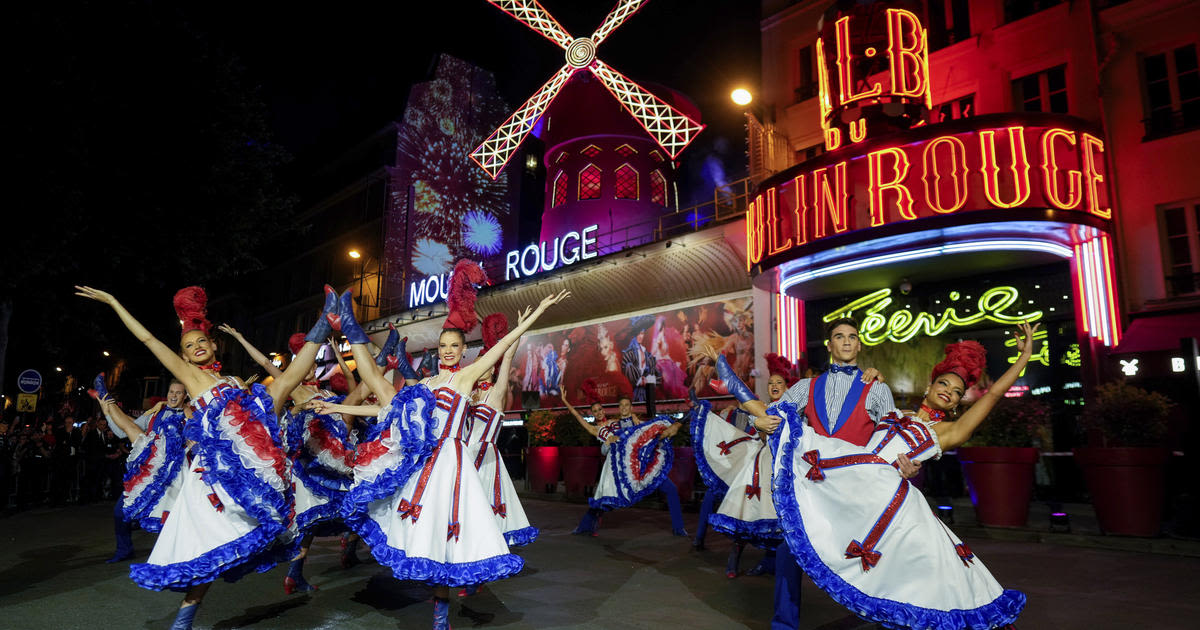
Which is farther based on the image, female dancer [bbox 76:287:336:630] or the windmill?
the windmill

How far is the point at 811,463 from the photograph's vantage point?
14.6ft

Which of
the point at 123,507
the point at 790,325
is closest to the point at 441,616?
the point at 123,507

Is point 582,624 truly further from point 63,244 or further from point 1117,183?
point 1117,183

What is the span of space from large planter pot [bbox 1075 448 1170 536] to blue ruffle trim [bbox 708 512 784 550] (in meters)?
5.25

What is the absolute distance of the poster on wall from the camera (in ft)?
59.6

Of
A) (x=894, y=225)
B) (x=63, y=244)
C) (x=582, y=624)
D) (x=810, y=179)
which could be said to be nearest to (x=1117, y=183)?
(x=894, y=225)

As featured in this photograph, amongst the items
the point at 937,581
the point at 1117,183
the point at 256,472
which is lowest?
the point at 937,581

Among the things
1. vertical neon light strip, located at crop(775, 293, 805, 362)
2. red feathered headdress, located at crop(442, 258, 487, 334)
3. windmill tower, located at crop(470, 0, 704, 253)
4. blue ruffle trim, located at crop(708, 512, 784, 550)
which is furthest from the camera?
windmill tower, located at crop(470, 0, 704, 253)

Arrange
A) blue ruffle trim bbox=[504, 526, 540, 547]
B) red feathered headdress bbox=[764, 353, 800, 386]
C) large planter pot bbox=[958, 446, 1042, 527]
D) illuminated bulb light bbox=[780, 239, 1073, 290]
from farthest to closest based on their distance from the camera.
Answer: illuminated bulb light bbox=[780, 239, 1073, 290], large planter pot bbox=[958, 446, 1042, 527], red feathered headdress bbox=[764, 353, 800, 386], blue ruffle trim bbox=[504, 526, 540, 547]

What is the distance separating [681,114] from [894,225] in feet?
41.4

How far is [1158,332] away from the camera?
11930 mm

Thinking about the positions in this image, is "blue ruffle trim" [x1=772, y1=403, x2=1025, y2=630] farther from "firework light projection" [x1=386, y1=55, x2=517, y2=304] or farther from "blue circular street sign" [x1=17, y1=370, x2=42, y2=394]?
"firework light projection" [x1=386, y1=55, x2=517, y2=304]

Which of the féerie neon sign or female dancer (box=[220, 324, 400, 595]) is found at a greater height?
the féerie neon sign

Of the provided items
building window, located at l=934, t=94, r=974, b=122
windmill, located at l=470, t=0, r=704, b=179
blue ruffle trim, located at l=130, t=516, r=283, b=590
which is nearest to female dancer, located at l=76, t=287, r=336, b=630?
blue ruffle trim, located at l=130, t=516, r=283, b=590
